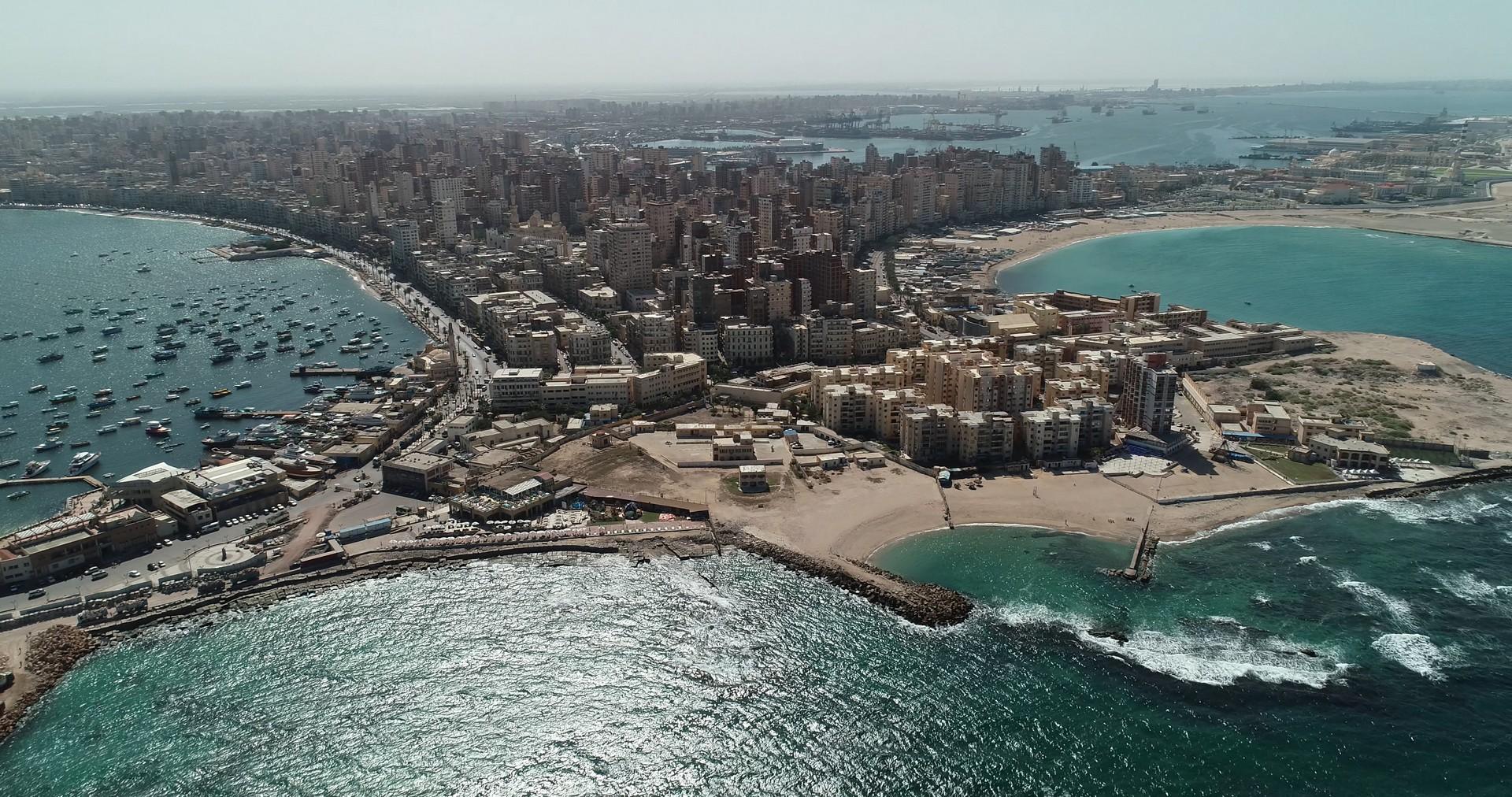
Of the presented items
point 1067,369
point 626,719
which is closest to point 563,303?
point 1067,369

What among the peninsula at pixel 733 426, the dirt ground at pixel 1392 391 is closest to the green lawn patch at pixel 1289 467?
the peninsula at pixel 733 426

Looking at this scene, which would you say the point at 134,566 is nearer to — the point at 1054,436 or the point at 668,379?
the point at 668,379

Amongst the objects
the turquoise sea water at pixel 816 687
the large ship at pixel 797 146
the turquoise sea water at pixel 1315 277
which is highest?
the large ship at pixel 797 146

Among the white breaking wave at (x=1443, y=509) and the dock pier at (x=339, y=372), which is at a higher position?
the dock pier at (x=339, y=372)

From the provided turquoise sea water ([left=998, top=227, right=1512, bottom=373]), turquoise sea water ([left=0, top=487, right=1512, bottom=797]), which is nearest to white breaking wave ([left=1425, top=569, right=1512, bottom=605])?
turquoise sea water ([left=0, top=487, right=1512, bottom=797])

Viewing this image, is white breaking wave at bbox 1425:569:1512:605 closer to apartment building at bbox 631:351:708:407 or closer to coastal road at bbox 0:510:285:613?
apartment building at bbox 631:351:708:407

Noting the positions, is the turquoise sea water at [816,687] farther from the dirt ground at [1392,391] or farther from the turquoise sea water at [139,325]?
the turquoise sea water at [139,325]
